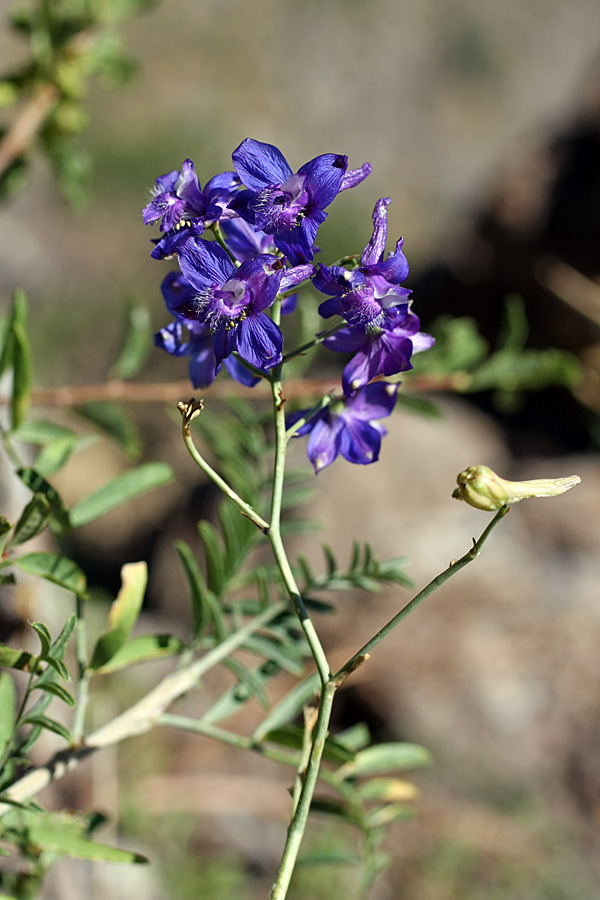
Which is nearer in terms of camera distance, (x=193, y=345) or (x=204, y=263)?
(x=204, y=263)

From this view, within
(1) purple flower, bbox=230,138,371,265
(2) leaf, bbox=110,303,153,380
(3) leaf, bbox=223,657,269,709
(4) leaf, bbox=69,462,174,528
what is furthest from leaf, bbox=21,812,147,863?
(2) leaf, bbox=110,303,153,380

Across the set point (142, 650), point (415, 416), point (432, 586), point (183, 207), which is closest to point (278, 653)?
point (142, 650)

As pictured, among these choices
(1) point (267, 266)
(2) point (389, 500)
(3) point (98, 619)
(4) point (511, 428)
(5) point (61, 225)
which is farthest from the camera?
(5) point (61, 225)

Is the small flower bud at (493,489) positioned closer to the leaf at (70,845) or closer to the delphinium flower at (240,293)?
the delphinium flower at (240,293)

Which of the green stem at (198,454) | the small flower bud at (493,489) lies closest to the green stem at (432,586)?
the small flower bud at (493,489)

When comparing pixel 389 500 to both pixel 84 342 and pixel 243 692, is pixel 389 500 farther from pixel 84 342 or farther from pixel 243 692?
pixel 243 692

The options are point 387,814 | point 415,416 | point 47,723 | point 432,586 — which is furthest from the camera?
point 415,416

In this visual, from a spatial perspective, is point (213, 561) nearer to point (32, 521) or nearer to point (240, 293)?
point (32, 521)

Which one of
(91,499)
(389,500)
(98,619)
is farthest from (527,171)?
(91,499)
